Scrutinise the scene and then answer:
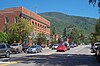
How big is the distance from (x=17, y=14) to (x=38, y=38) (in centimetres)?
1399

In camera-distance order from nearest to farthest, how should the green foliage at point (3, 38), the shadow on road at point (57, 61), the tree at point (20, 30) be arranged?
the shadow on road at point (57, 61) < the green foliage at point (3, 38) < the tree at point (20, 30)

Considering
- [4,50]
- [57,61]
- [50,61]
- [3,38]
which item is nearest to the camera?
[50,61]

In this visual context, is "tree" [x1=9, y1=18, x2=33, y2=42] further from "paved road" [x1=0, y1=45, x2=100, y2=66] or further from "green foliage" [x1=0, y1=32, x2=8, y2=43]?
"paved road" [x1=0, y1=45, x2=100, y2=66]

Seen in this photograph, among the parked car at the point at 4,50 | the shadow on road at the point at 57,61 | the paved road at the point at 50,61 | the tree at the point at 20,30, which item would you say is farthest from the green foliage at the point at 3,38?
the shadow on road at the point at 57,61

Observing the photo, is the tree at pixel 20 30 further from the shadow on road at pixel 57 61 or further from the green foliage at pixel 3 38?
the shadow on road at pixel 57 61

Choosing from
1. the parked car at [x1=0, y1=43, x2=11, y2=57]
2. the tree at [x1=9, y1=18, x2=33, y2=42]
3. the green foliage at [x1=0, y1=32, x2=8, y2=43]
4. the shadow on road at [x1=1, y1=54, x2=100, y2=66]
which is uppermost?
the tree at [x1=9, y1=18, x2=33, y2=42]

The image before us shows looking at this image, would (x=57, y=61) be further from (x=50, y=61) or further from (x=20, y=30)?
(x=20, y=30)

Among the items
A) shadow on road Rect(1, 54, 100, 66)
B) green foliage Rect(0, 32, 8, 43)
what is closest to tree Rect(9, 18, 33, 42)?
green foliage Rect(0, 32, 8, 43)

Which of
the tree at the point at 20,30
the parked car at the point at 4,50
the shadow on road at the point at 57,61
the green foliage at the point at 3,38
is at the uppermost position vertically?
the tree at the point at 20,30

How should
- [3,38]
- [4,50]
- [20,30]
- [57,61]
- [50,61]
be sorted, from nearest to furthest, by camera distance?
[50,61], [57,61], [4,50], [3,38], [20,30]

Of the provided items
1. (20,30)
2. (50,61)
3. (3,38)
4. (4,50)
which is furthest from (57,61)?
(20,30)

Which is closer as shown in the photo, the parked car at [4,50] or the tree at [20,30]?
the parked car at [4,50]

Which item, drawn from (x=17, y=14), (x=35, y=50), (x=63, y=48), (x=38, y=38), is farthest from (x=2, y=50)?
(x=38, y=38)

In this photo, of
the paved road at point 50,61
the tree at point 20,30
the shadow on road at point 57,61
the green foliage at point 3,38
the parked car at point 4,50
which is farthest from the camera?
the tree at point 20,30
